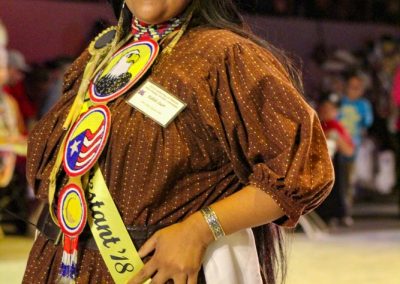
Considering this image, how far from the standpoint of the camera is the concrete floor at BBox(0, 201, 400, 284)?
18.2 ft

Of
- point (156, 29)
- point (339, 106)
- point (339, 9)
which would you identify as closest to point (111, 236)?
point (156, 29)

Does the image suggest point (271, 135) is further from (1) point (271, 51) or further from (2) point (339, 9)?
(2) point (339, 9)

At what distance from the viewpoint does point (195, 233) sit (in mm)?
1672

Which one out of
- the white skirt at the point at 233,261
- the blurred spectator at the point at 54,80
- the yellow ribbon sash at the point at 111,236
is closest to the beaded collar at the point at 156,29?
the yellow ribbon sash at the point at 111,236

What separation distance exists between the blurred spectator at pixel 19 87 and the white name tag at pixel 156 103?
5.89 m

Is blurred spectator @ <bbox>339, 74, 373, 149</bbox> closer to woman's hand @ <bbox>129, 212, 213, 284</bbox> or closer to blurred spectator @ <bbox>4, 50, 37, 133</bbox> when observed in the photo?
blurred spectator @ <bbox>4, 50, 37, 133</bbox>

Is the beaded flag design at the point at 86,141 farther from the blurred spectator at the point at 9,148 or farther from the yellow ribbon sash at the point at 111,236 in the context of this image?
the blurred spectator at the point at 9,148

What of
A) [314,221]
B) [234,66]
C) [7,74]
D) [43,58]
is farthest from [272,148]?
[43,58]

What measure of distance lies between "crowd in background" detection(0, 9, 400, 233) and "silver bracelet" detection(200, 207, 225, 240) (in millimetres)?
3744

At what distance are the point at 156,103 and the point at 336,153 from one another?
668 cm

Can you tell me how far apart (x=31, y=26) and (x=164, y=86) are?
22.5 feet

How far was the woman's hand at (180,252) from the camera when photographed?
5.46ft

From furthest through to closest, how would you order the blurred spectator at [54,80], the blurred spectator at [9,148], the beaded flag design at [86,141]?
the blurred spectator at [54,80]
the blurred spectator at [9,148]
the beaded flag design at [86,141]

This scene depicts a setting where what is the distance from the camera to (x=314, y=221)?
812 cm
